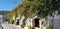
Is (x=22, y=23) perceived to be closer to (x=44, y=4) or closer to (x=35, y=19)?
(x=35, y=19)

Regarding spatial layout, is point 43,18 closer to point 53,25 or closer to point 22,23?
point 53,25

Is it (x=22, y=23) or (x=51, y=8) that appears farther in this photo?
(x=22, y=23)

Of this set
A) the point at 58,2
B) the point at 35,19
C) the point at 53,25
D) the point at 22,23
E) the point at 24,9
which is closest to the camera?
the point at 58,2

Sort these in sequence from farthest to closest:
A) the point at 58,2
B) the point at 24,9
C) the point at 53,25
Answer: the point at 24,9 < the point at 53,25 < the point at 58,2

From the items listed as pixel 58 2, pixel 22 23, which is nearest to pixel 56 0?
pixel 58 2

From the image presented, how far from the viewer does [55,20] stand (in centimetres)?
1670

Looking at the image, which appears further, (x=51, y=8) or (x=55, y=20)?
(x=55, y=20)

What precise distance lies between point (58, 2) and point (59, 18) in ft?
8.19

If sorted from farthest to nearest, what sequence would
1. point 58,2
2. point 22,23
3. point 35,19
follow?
point 22,23 → point 35,19 → point 58,2

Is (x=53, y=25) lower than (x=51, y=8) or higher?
lower

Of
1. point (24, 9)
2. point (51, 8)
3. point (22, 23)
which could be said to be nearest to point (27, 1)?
point (24, 9)

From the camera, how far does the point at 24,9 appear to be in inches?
821

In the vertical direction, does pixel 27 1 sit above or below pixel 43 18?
above

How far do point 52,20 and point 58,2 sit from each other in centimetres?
205
